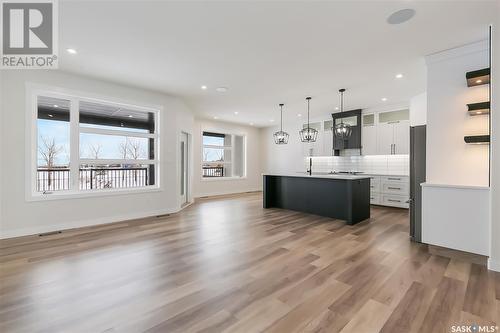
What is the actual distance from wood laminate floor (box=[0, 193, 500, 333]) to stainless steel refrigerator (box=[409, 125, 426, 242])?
282mm

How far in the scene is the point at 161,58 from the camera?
355 centimetres

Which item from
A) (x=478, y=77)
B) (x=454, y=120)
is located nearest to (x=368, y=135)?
(x=454, y=120)

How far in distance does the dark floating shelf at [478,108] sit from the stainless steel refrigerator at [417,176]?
589mm

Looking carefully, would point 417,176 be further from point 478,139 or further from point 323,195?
point 323,195

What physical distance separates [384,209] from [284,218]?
10.1ft

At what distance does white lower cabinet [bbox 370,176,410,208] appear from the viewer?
19.6 ft

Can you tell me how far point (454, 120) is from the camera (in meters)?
3.18

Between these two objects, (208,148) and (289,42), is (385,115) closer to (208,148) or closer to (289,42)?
(289,42)

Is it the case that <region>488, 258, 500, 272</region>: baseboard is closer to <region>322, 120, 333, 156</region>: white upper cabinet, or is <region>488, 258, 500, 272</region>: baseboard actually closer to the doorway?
<region>322, 120, 333, 156</region>: white upper cabinet

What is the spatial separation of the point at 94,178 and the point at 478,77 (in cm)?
662

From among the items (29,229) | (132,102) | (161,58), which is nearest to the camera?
(161,58)

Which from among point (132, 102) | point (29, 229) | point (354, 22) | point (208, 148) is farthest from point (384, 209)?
point (29, 229)

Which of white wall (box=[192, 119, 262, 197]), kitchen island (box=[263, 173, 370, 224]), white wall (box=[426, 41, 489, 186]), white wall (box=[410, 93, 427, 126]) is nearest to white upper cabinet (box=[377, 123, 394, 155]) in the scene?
white wall (box=[410, 93, 427, 126])

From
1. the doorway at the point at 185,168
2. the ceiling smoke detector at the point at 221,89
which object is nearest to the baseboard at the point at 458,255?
the ceiling smoke detector at the point at 221,89
